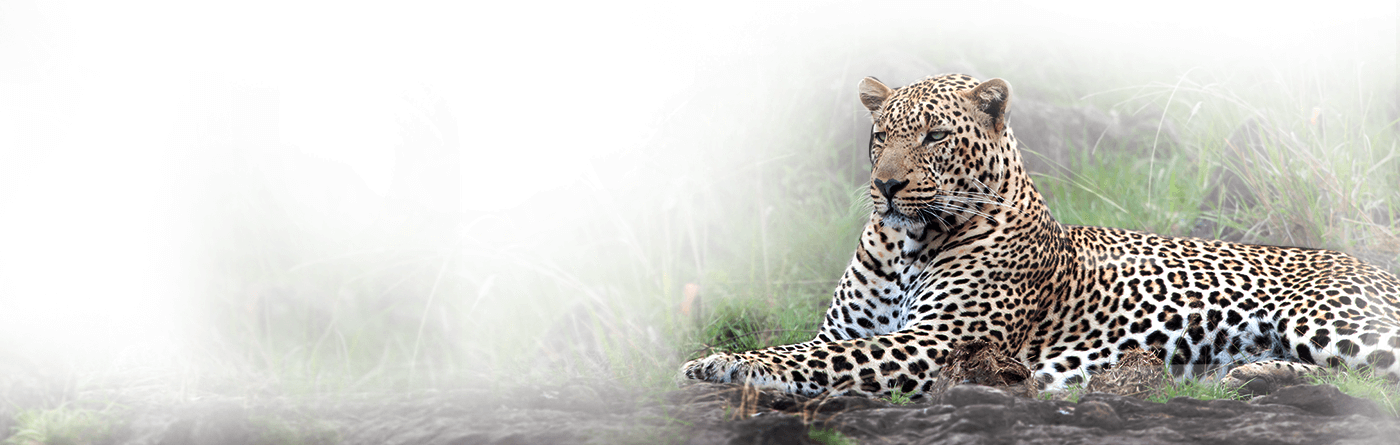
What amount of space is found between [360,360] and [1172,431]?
4.88m

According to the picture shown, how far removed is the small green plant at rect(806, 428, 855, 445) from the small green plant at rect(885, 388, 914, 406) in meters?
1.12

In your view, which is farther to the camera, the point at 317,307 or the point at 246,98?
the point at 246,98

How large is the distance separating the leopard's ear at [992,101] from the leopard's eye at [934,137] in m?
0.29

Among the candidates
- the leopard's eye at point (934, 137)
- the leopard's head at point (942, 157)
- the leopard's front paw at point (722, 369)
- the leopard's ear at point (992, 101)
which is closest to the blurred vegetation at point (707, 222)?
the leopard's front paw at point (722, 369)

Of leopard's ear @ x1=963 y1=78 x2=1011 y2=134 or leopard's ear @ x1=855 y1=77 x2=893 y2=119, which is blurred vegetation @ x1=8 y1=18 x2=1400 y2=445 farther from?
leopard's ear @ x1=963 y1=78 x2=1011 y2=134

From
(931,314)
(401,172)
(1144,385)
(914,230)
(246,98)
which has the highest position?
(246,98)

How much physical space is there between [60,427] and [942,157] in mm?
4777

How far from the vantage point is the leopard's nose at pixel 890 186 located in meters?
5.34

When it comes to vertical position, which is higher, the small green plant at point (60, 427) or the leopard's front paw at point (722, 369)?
the leopard's front paw at point (722, 369)

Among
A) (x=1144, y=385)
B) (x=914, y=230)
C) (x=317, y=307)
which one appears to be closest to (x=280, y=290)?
(x=317, y=307)

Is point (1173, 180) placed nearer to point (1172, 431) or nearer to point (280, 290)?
point (1172, 431)

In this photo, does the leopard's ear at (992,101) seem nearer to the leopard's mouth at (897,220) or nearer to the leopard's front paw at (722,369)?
the leopard's mouth at (897,220)

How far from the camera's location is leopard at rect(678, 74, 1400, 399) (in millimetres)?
5371

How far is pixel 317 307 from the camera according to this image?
22.2ft
